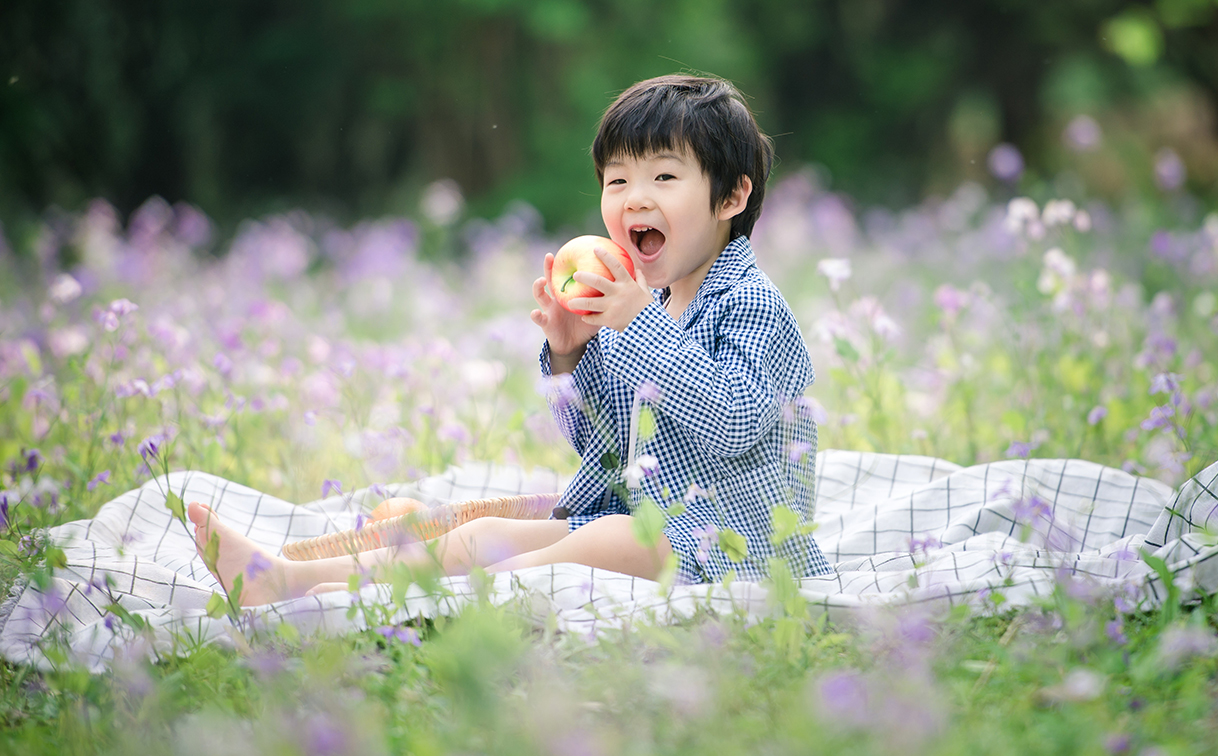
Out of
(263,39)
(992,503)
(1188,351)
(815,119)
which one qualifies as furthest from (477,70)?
(992,503)

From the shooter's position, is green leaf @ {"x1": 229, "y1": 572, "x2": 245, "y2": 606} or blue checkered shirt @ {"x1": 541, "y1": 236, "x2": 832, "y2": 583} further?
blue checkered shirt @ {"x1": 541, "y1": 236, "x2": 832, "y2": 583}

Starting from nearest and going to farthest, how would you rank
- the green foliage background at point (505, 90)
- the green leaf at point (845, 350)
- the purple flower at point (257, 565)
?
1. the purple flower at point (257, 565)
2. the green leaf at point (845, 350)
3. the green foliage background at point (505, 90)

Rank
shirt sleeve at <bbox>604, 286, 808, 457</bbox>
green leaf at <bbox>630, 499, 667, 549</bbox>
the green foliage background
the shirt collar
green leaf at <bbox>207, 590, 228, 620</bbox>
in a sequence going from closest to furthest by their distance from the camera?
green leaf at <bbox>630, 499, 667, 549</bbox> < green leaf at <bbox>207, 590, 228, 620</bbox> < shirt sleeve at <bbox>604, 286, 808, 457</bbox> < the shirt collar < the green foliage background

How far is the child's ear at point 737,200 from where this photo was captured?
2236mm

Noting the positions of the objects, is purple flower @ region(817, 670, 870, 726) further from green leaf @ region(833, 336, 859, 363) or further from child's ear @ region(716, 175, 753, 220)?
green leaf @ region(833, 336, 859, 363)

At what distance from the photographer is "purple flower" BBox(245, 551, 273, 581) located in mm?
1869

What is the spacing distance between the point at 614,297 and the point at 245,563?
0.85 meters

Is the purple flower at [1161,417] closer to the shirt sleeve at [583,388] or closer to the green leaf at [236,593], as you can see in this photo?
the shirt sleeve at [583,388]

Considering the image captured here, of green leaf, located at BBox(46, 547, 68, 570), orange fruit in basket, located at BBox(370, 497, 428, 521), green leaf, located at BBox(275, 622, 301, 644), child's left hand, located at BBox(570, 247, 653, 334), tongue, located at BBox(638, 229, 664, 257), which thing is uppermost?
tongue, located at BBox(638, 229, 664, 257)

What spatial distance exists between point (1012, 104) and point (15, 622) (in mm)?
11576

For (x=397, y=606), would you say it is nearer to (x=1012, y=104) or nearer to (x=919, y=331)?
(x=919, y=331)

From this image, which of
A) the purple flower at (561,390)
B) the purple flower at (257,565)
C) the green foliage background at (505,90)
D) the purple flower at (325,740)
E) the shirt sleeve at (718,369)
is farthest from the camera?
the green foliage background at (505,90)

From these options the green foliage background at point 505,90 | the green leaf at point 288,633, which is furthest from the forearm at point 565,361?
the green foliage background at point 505,90

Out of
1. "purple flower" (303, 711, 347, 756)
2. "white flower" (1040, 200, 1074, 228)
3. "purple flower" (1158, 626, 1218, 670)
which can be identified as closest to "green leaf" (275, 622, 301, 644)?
"purple flower" (303, 711, 347, 756)
